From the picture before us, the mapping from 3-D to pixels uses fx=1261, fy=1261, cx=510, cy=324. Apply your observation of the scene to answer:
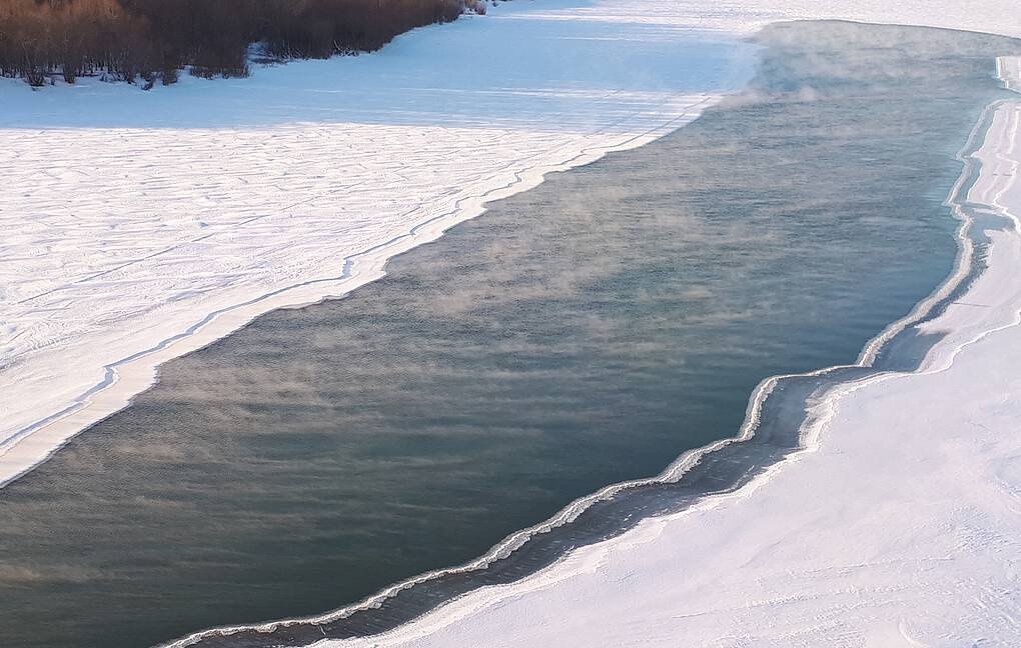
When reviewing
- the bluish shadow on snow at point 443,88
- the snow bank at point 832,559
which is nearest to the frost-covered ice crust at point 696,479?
the snow bank at point 832,559

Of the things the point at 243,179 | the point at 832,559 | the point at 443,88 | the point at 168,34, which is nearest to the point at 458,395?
the point at 832,559

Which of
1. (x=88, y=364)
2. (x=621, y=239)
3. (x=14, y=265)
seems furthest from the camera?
(x=621, y=239)

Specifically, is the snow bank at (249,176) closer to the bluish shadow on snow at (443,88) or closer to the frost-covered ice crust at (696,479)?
the bluish shadow on snow at (443,88)

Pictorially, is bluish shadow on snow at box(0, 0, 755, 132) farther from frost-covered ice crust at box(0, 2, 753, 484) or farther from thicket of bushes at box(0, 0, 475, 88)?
thicket of bushes at box(0, 0, 475, 88)

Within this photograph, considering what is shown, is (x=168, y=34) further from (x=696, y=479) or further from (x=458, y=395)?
(x=696, y=479)

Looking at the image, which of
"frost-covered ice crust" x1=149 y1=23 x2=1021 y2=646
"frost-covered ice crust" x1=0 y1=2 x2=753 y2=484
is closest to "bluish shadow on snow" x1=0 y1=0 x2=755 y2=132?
"frost-covered ice crust" x1=0 y1=2 x2=753 y2=484

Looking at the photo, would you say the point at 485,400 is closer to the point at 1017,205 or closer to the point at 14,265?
the point at 14,265

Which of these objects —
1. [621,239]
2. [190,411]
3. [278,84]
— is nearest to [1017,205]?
[621,239]
